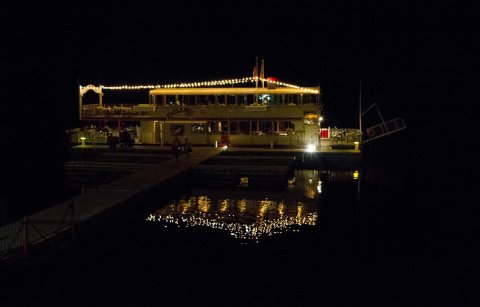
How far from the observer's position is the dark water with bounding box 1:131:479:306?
50.1 ft

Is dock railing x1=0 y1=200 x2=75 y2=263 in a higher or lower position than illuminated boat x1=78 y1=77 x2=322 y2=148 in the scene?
lower

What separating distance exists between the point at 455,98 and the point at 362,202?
70349mm

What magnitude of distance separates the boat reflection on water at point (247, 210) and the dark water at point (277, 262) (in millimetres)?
125

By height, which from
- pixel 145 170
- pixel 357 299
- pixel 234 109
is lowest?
pixel 357 299

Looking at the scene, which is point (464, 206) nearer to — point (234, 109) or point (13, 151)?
point (234, 109)

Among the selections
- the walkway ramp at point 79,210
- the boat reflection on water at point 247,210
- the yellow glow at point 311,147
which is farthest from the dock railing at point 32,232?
the yellow glow at point 311,147

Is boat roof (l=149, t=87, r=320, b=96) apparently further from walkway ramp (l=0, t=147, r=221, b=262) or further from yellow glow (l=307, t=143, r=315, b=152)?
walkway ramp (l=0, t=147, r=221, b=262)

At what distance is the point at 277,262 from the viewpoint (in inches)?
708

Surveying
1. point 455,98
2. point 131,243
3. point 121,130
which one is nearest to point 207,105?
point 121,130

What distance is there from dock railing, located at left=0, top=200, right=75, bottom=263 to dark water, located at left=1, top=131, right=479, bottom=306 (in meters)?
0.48

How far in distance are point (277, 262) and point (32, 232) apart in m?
6.84

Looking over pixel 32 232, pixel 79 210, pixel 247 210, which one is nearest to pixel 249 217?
pixel 247 210

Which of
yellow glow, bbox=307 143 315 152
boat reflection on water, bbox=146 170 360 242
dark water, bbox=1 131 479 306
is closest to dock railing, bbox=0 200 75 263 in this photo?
dark water, bbox=1 131 479 306

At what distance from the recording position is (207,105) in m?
40.2
